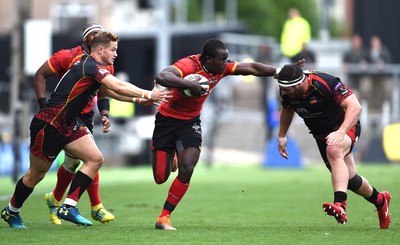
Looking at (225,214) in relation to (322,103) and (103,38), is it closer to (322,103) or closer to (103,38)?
(322,103)

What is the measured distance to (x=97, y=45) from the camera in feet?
40.5

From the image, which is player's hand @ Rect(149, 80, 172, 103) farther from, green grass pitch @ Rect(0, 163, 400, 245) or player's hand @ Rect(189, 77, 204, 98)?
green grass pitch @ Rect(0, 163, 400, 245)

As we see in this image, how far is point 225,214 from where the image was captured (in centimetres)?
1462

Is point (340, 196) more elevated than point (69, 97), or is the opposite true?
point (69, 97)

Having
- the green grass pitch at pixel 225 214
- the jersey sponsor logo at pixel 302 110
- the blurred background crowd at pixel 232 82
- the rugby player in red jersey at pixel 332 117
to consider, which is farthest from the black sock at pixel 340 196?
the blurred background crowd at pixel 232 82

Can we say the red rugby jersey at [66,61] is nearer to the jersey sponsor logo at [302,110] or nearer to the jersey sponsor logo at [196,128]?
the jersey sponsor logo at [196,128]

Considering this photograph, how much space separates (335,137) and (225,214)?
119 inches

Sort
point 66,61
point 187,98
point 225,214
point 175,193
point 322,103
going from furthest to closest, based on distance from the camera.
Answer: point 225,214 < point 66,61 < point 187,98 < point 322,103 < point 175,193

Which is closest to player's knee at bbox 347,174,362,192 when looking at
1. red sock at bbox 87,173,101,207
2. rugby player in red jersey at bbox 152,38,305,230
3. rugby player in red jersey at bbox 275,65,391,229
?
rugby player in red jersey at bbox 275,65,391,229

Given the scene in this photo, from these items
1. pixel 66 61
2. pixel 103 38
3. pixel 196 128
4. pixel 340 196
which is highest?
pixel 103 38

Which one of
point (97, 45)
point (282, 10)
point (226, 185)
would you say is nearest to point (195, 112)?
point (97, 45)

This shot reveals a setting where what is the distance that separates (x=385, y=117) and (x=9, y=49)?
19319 mm

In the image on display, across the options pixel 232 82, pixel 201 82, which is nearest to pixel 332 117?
pixel 201 82

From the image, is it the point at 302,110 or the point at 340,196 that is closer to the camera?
the point at 340,196
